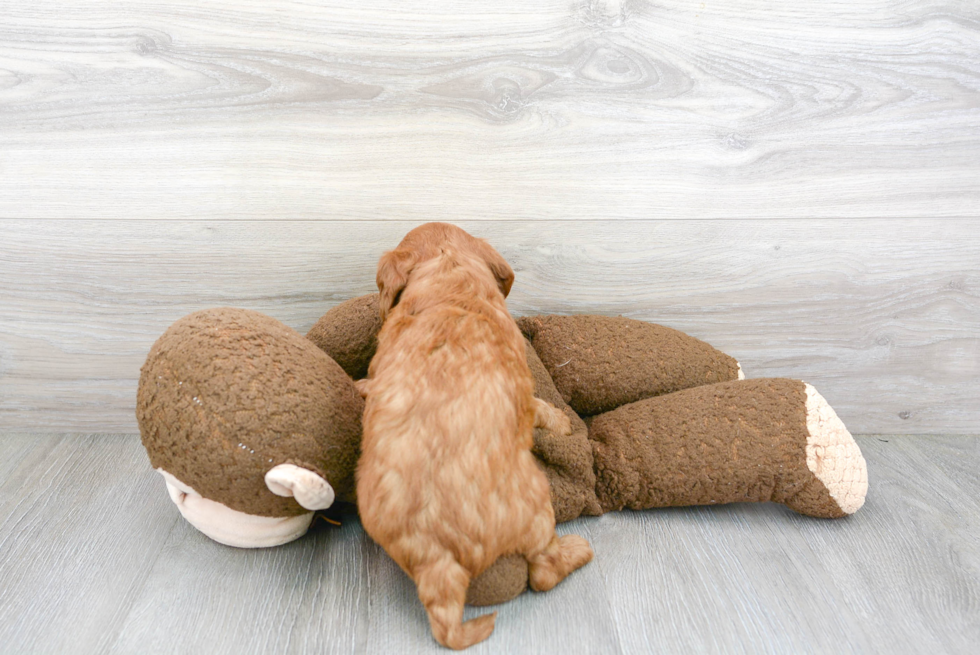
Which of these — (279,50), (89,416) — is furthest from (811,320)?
(89,416)

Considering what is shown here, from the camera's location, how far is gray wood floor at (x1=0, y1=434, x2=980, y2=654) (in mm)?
1252

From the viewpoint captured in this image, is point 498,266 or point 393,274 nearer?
point 393,274

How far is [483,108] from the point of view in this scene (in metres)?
1.71

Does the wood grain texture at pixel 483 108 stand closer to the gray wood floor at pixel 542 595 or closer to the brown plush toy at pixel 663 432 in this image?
the brown plush toy at pixel 663 432

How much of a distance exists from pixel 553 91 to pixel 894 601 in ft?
4.72

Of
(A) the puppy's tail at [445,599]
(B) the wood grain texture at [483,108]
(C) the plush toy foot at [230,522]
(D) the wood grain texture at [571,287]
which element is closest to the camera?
(A) the puppy's tail at [445,599]

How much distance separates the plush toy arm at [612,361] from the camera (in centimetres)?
171

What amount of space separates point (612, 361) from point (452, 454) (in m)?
0.67

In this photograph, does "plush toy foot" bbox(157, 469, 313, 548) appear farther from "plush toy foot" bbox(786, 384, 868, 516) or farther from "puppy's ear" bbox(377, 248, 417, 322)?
"plush toy foot" bbox(786, 384, 868, 516)

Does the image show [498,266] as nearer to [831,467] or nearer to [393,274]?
[393,274]

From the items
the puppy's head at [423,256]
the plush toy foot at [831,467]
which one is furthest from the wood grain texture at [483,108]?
the plush toy foot at [831,467]

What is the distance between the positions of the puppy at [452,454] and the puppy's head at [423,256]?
0.05m

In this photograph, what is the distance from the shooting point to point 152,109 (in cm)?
170

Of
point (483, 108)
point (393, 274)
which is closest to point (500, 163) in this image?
point (483, 108)
